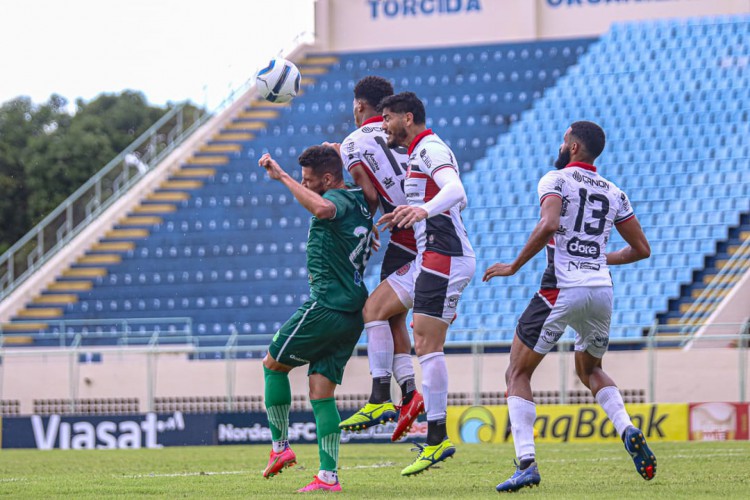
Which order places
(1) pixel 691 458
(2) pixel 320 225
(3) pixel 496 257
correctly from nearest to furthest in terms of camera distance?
(2) pixel 320 225 < (1) pixel 691 458 < (3) pixel 496 257

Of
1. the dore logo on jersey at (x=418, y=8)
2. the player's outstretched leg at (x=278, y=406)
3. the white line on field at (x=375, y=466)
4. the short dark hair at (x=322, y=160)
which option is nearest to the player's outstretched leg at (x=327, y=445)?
Answer: the player's outstretched leg at (x=278, y=406)

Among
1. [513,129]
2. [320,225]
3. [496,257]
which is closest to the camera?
[320,225]

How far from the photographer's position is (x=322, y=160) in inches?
323

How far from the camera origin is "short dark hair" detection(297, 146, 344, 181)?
8.17 meters

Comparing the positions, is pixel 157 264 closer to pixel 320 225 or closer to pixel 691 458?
pixel 691 458

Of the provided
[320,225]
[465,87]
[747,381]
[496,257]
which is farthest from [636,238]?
[465,87]

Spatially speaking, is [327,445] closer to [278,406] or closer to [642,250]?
[278,406]

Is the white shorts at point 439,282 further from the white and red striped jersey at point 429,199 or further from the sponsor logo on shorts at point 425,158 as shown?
the sponsor logo on shorts at point 425,158

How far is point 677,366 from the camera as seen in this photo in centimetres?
1892

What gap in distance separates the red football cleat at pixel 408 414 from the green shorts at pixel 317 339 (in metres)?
0.70

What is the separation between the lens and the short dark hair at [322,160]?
8.17 meters

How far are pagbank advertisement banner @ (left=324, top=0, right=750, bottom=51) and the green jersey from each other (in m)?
22.8

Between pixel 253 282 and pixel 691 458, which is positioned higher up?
pixel 253 282

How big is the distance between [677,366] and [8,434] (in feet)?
34.3
